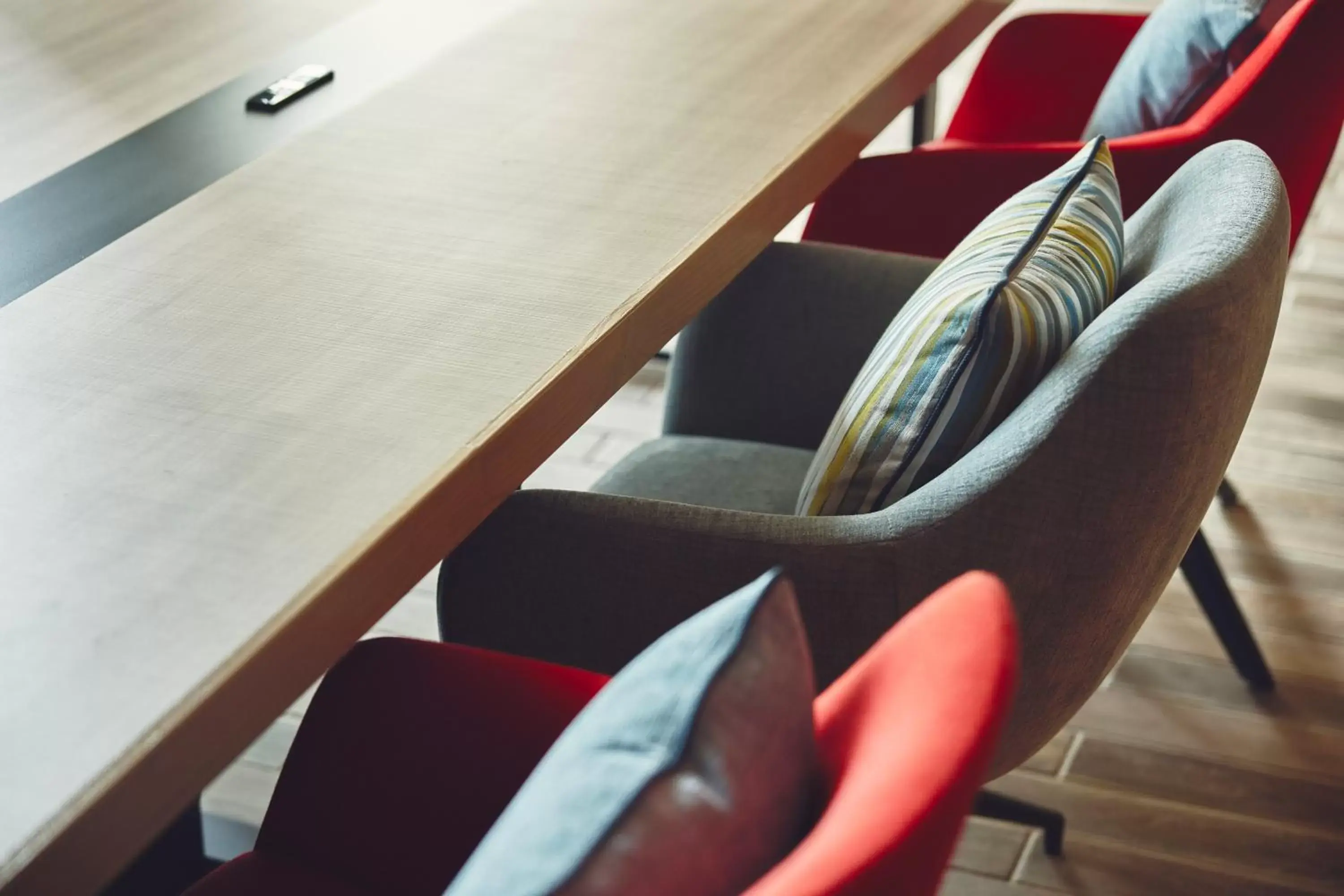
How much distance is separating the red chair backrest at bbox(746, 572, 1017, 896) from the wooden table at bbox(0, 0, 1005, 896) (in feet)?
1.06

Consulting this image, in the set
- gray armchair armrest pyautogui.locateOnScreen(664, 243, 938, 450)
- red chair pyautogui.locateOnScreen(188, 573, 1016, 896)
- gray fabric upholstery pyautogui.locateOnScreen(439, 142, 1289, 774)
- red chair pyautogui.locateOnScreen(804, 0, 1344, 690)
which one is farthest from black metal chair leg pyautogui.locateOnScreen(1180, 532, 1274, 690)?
red chair pyautogui.locateOnScreen(188, 573, 1016, 896)

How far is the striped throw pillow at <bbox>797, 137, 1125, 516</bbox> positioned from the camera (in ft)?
3.59

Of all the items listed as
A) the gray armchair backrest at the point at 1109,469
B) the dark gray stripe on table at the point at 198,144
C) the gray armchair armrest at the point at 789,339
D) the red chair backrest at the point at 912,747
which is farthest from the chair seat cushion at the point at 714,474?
the red chair backrest at the point at 912,747

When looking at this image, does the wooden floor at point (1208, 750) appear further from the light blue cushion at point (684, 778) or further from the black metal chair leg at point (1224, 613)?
the light blue cushion at point (684, 778)

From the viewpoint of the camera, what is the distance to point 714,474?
1532 mm

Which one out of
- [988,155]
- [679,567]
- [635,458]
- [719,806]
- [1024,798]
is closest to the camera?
[719,806]

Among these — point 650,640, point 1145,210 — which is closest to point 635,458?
point 650,640

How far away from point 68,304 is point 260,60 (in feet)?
2.26

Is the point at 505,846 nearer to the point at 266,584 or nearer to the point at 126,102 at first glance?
the point at 266,584

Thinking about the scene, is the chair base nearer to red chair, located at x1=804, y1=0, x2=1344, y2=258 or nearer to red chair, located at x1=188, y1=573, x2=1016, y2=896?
red chair, located at x1=188, y1=573, x2=1016, y2=896

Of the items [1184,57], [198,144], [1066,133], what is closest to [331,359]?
[198,144]

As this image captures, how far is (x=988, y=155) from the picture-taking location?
6.02 feet

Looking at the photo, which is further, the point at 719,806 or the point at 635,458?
the point at 635,458

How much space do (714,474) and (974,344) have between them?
19.3 inches
